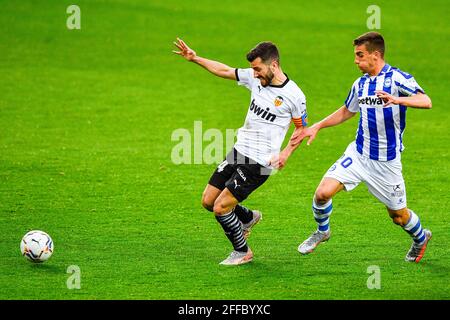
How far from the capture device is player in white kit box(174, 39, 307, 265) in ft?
34.1

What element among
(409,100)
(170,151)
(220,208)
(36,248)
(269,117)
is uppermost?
(170,151)

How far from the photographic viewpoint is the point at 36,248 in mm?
10367

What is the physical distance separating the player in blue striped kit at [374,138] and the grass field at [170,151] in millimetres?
829

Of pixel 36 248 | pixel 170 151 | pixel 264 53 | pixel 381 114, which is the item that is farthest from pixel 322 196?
pixel 170 151

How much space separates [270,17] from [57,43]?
6200 millimetres

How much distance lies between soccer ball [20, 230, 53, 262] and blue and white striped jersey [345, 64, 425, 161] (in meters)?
3.78

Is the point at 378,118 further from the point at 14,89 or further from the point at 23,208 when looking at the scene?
the point at 14,89

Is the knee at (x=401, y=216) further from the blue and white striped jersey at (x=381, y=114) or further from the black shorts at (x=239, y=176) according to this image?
the black shorts at (x=239, y=176)

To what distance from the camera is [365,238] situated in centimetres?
1183

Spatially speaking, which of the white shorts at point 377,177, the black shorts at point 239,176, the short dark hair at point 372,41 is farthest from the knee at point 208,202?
the short dark hair at point 372,41

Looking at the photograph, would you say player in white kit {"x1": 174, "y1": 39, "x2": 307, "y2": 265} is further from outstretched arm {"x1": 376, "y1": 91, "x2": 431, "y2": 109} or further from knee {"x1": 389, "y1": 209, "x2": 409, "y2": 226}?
knee {"x1": 389, "y1": 209, "x2": 409, "y2": 226}

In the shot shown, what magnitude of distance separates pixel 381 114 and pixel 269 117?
1279mm

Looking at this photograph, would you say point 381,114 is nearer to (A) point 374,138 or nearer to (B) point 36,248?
(A) point 374,138
